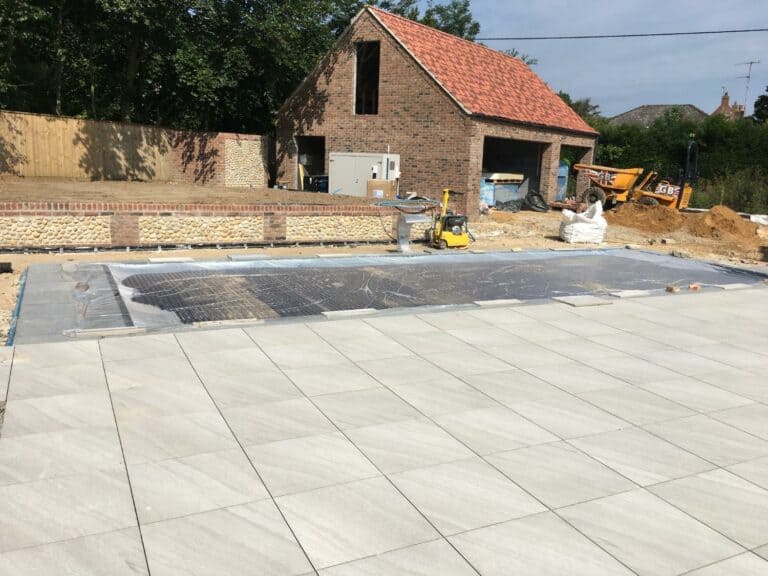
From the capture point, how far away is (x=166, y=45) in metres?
25.2

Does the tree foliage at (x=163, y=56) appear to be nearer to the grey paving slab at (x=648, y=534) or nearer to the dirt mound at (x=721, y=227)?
the dirt mound at (x=721, y=227)

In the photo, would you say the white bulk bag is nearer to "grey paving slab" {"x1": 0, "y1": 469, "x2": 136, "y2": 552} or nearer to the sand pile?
the sand pile

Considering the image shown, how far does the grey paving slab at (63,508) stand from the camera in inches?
139

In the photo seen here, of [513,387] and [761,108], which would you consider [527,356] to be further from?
[761,108]

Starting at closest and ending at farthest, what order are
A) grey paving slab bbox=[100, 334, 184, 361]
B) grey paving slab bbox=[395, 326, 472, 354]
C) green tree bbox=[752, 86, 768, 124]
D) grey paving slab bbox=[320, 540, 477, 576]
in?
1. grey paving slab bbox=[320, 540, 477, 576]
2. grey paving slab bbox=[100, 334, 184, 361]
3. grey paving slab bbox=[395, 326, 472, 354]
4. green tree bbox=[752, 86, 768, 124]

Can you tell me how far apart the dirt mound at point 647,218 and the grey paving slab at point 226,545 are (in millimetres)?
20946

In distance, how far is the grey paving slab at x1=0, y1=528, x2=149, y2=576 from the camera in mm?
3221

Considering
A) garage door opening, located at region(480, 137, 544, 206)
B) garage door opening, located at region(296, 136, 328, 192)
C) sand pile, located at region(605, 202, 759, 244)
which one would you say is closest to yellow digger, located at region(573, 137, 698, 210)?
sand pile, located at region(605, 202, 759, 244)

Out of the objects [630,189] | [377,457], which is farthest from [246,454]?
[630,189]

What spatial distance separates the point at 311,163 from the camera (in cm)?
2712

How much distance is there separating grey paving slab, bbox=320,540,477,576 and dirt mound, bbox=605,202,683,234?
67.6 feet

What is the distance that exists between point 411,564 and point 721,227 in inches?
834

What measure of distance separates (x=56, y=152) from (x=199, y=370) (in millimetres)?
19533

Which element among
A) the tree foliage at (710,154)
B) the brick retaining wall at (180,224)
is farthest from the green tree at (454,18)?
the brick retaining wall at (180,224)
